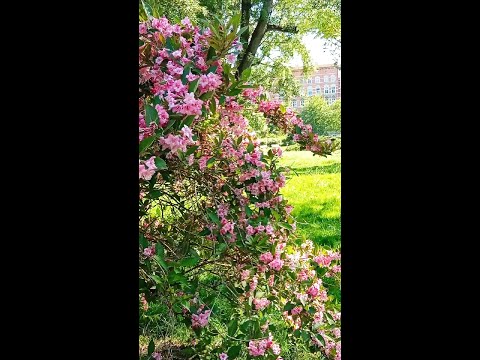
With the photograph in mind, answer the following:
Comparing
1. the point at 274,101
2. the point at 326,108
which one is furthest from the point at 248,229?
the point at 326,108

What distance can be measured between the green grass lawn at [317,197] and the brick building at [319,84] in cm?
Answer: 51

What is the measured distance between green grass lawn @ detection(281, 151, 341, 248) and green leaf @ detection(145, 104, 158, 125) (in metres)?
2.51

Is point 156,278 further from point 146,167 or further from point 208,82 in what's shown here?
point 208,82

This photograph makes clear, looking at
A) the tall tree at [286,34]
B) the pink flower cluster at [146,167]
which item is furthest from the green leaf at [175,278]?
the tall tree at [286,34]

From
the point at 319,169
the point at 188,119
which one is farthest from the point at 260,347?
the point at 319,169

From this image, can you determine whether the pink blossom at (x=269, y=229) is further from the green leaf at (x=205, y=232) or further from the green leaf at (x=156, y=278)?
the green leaf at (x=156, y=278)

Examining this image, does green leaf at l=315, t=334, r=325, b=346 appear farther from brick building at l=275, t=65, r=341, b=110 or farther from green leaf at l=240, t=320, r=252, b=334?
brick building at l=275, t=65, r=341, b=110

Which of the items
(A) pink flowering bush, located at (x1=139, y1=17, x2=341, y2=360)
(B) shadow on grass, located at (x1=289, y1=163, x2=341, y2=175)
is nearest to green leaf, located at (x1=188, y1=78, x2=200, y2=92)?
(A) pink flowering bush, located at (x1=139, y1=17, x2=341, y2=360)

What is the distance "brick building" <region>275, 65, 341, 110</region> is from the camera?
4391 millimetres

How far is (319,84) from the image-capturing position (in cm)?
448
